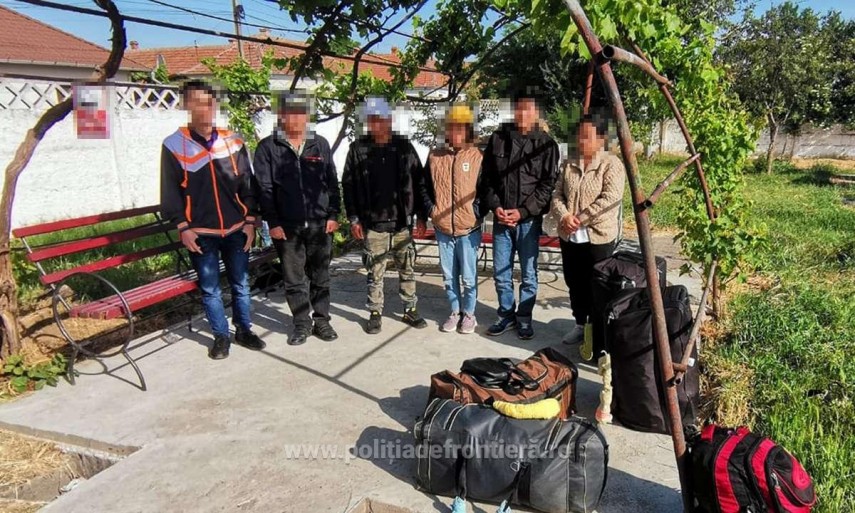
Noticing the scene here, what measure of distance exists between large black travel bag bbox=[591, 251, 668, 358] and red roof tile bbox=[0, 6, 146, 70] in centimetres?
1755

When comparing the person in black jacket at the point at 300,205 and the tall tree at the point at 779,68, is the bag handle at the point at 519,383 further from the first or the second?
the tall tree at the point at 779,68

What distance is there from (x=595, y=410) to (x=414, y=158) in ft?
7.99

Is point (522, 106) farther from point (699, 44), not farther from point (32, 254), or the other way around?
point (32, 254)

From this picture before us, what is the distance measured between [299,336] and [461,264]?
1454 mm

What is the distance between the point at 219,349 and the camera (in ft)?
15.1

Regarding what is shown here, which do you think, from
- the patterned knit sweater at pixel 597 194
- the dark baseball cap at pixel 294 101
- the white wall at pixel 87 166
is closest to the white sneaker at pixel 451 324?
the patterned knit sweater at pixel 597 194

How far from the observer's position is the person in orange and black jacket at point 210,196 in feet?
13.9

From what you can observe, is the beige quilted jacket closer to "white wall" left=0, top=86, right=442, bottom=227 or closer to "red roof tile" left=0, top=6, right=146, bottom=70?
"white wall" left=0, top=86, right=442, bottom=227

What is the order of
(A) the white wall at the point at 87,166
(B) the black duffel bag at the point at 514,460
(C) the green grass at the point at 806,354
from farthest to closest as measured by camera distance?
(A) the white wall at the point at 87,166
(C) the green grass at the point at 806,354
(B) the black duffel bag at the point at 514,460

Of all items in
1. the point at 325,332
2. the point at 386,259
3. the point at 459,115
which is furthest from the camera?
the point at 386,259

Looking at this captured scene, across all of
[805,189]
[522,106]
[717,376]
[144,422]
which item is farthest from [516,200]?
[805,189]

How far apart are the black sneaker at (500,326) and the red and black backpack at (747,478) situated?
244cm

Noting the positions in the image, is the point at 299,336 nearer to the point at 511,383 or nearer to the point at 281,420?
the point at 281,420

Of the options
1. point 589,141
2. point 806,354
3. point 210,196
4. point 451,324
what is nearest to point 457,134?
point 589,141
